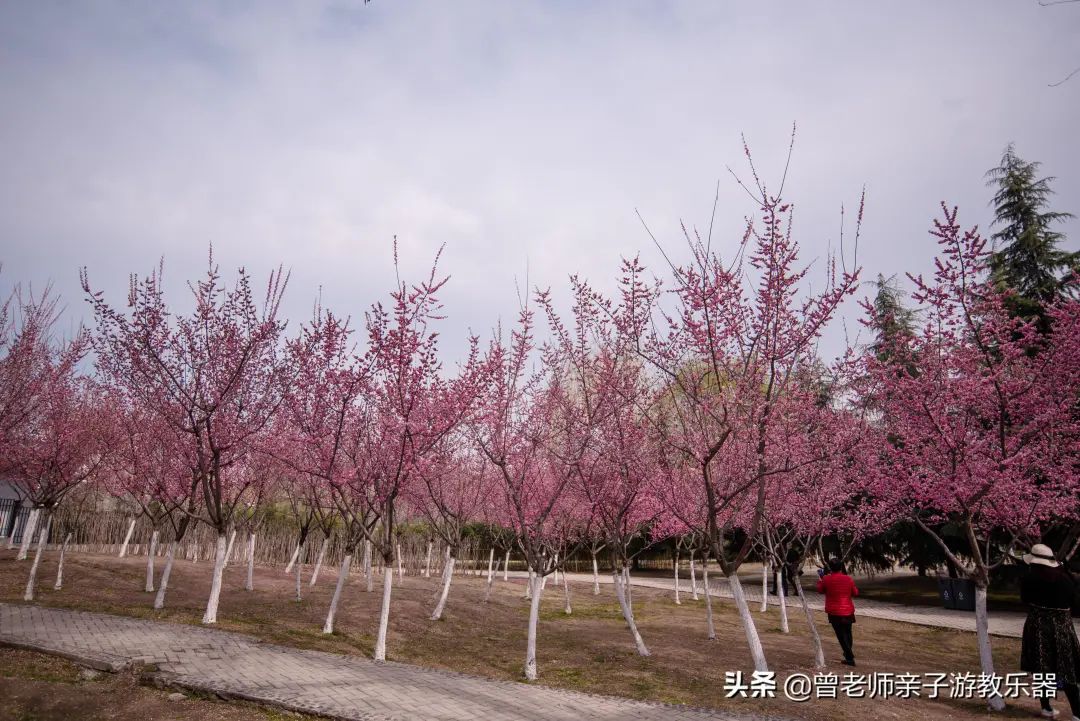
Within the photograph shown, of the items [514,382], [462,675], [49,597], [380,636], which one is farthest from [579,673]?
[49,597]

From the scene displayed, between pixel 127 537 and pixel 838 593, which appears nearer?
pixel 838 593

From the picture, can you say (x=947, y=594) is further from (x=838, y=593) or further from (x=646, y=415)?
(x=646, y=415)

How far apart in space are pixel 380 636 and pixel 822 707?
20.6ft

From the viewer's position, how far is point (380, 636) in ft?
30.2

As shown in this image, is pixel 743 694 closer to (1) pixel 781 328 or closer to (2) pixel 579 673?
(2) pixel 579 673

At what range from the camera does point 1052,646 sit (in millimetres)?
7500

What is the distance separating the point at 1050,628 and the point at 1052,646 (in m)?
0.21

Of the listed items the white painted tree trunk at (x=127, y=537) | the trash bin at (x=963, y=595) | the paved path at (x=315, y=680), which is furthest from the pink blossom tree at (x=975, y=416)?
the white painted tree trunk at (x=127, y=537)

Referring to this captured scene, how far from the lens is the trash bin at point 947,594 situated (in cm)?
2027

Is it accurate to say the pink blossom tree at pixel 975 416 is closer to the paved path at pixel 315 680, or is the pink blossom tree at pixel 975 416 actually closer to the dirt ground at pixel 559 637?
the dirt ground at pixel 559 637

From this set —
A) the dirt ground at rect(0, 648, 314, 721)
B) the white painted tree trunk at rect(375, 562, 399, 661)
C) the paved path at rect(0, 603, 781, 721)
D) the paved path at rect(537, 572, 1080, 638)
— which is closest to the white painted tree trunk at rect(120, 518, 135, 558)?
the paved path at rect(0, 603, 781, 721)

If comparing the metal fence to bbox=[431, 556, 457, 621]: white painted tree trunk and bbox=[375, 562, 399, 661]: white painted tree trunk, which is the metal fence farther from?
bbox=[375, 562, 399, 661]: white painted tree trunk

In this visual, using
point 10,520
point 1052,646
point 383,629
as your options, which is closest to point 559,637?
point 383,629

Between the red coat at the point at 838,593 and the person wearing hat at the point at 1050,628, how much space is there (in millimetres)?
2898
